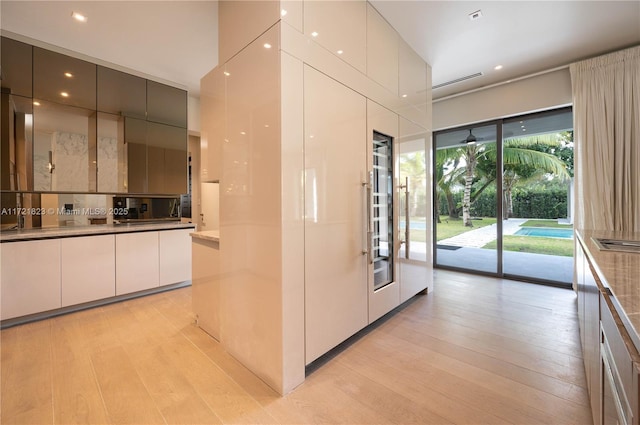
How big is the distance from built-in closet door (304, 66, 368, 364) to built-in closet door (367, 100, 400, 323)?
0.62 ft

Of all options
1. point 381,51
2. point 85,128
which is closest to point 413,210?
point 381,51

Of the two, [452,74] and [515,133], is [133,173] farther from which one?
[515,133]

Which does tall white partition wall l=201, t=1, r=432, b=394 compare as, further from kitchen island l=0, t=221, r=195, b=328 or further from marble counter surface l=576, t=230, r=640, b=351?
kitchen island l=0, t=221, r=195, b=328

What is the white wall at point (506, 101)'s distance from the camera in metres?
3.61

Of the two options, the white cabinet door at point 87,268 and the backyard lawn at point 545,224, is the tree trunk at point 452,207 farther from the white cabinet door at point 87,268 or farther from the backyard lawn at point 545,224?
the white cabinet door at point 87,268

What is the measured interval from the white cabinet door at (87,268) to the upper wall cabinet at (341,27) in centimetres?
332

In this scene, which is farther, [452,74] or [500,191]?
[500,191]

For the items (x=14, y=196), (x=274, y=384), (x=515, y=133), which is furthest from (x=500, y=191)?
(x=14, y=196)

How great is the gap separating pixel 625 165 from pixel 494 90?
1933 millimetres

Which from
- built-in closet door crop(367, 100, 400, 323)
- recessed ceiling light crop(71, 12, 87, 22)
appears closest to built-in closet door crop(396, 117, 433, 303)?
built-in closet door crop(367, 100, 400, 323)

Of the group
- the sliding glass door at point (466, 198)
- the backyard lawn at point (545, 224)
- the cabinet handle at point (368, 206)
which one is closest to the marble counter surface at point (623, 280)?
the cabinet handle at point (368, 206)

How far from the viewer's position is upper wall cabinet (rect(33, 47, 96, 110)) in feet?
10.0

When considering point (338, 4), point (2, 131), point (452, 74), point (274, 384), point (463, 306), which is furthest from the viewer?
point (452, 74)

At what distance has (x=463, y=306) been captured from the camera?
3070mm
